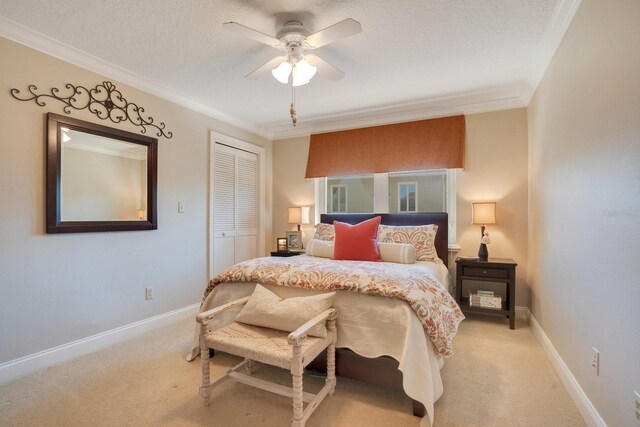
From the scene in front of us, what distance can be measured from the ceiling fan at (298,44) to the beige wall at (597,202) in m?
1.31

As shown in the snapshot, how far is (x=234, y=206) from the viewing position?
421 cm

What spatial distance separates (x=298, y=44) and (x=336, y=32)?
44 cm

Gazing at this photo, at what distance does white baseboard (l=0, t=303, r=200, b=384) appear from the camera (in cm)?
212

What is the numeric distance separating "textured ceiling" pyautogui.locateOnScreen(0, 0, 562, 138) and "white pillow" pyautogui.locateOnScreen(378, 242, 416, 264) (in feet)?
5.61

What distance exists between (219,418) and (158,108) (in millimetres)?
2963

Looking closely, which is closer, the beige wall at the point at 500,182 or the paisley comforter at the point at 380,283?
the paisley comforter at the point at 380,283

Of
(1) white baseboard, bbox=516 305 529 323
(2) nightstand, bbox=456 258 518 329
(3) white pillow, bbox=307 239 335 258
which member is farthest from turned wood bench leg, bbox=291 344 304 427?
(1) white baseboard, bbox=516 305 529 323

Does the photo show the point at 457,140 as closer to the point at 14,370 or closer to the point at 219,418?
the point at 219,418

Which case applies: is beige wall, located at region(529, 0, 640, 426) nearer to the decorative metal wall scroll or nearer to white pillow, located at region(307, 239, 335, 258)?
white pillow, located at region(307, 239, 335, 258)

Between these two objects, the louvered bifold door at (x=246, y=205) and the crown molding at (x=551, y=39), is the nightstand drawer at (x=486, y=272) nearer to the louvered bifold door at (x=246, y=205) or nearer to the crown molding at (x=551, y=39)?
the crown molding at (x=551, y=39)

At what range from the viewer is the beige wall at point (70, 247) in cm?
215

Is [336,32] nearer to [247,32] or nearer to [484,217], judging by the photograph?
[247,32]

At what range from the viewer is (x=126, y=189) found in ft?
9.52

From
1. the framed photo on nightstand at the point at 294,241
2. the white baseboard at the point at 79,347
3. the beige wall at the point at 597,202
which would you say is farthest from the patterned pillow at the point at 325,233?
the beige wall at the point at 597,202
